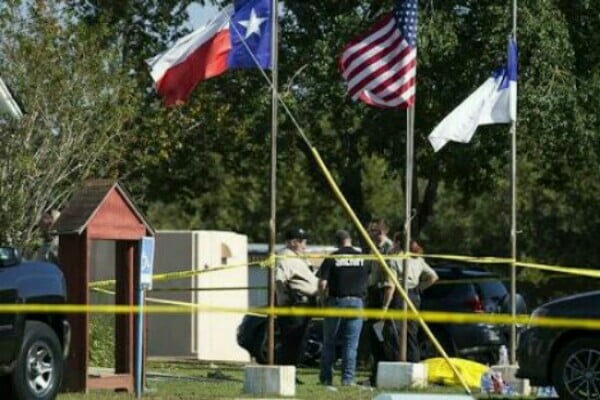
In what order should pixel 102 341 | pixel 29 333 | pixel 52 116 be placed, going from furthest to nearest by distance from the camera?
pixel 52 116, pixel 102 341, pixel 29 333

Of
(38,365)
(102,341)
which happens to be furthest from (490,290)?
(38,365)

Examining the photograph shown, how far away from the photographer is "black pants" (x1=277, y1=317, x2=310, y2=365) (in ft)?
60.0

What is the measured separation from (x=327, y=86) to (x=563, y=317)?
1316 centimetres

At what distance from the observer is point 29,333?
12852mm

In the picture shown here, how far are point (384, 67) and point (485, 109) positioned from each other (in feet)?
4.69

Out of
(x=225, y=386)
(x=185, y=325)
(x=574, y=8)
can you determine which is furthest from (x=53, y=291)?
(x=574, y=8)

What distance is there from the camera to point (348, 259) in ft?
54.9

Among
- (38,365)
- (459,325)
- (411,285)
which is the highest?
(411,285)

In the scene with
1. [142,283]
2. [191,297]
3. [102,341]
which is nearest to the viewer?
[142,283]

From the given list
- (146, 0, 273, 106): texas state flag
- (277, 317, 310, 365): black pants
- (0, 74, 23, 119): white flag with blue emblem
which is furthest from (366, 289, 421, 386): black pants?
(0, 74, 23, 119): white flag with blue emblem

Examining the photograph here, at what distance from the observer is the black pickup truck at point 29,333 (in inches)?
494

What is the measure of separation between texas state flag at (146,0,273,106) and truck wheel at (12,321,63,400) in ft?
12.1

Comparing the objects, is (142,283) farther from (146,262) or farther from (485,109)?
(485,109)

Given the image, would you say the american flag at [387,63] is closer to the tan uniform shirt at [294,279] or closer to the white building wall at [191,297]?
the tan uniform shirt at [294,279]
